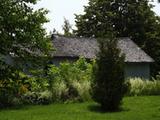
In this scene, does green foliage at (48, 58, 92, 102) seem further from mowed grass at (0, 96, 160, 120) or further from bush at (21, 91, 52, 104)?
mowed grass at (0, 96, 160, 120)

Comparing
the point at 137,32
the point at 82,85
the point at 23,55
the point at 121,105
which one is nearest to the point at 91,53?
the point at 137,32

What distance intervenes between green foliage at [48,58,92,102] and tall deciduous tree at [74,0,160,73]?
29.5m

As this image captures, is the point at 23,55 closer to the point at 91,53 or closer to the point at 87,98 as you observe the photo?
the point at 87,98

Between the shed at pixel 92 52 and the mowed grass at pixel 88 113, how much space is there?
2317 centimetres

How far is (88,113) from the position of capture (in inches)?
810

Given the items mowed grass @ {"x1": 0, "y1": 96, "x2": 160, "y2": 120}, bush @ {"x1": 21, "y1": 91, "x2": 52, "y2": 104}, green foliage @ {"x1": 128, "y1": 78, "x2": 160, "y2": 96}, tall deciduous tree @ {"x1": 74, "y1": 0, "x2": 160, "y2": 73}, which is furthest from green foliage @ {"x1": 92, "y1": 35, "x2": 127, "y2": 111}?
tall deciduous tree @ {"x1": 74, "y1": 0, "x2": 160, "y2": 73}

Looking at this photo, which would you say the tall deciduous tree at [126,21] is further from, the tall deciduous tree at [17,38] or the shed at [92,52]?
the tall deciduous tree at [17,38]

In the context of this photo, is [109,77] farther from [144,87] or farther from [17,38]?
[17,38]

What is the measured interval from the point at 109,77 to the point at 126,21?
38235 mm

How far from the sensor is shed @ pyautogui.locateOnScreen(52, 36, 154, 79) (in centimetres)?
4741

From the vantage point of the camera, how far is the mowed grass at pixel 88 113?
19.0 meters

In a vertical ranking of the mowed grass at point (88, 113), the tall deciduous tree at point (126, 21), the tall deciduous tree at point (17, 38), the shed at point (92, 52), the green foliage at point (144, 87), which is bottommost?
the mowed grass at point (88, 113)

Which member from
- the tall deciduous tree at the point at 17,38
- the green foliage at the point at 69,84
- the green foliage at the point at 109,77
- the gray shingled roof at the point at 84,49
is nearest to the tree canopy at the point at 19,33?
the tall deciduous tree at the point at 17,38

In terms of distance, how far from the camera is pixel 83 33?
6216cm
